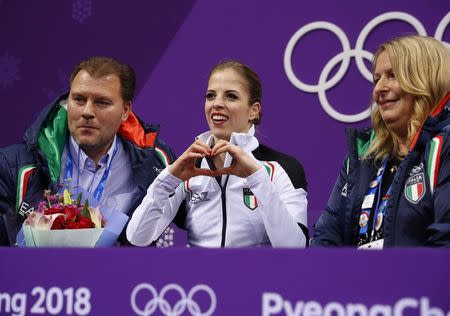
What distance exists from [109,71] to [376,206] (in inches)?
51.8

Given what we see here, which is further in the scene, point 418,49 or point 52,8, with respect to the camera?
point 52,8

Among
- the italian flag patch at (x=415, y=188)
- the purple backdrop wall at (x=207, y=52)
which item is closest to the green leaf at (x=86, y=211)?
the italian flag patch at (x=415, y=188)

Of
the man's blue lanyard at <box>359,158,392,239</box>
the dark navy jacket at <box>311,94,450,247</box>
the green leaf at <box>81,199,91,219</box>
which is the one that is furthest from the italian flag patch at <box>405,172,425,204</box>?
the green leaf at <box>81,199,91,219</box>

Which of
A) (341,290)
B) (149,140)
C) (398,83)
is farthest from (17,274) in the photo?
(149,140)

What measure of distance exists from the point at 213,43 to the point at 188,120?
477 mm

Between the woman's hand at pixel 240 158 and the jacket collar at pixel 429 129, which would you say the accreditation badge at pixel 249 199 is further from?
the jacket collar at pixel 429 129

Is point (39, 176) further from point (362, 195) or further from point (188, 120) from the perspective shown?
point (188, 120)

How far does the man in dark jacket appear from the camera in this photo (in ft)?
9.44

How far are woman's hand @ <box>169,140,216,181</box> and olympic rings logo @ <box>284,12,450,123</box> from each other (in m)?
1.70

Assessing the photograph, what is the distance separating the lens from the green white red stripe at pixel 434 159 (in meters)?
2.09

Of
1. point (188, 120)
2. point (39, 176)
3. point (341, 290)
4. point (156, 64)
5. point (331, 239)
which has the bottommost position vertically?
point (341, 290)

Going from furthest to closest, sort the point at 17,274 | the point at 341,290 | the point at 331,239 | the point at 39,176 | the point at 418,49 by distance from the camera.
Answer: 1. the point at 39,176
2. the point at 331,239
3. the point at 418,49
4. the point at 17,274
5. the point at 341,290

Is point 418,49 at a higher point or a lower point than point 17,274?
higher

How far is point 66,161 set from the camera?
3.02 meters
